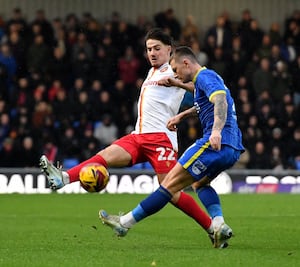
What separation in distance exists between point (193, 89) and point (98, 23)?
49.3 feet

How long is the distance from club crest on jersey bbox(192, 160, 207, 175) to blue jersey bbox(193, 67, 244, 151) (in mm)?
277

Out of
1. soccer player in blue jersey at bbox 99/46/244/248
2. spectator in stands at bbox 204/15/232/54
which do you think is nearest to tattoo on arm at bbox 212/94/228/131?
soccer player in blue jersey at bbox 99/46/244/248

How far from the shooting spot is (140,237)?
11898 mm

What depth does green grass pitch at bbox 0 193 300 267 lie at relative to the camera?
948cm

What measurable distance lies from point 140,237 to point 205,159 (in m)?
1.96

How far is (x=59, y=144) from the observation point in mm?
22531

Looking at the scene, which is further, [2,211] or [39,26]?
[39,26]

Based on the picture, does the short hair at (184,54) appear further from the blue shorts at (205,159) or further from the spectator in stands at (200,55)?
the spectator in stands at (200,55)

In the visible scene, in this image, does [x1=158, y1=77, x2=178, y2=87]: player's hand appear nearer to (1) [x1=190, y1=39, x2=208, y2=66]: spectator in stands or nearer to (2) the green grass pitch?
(2) the green grass pitch

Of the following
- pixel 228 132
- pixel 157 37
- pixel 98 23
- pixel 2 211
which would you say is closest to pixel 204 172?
pixel 228 132

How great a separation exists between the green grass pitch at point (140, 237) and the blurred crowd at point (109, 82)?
13.6ft

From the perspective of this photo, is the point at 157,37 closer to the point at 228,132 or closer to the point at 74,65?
the point at 228,132

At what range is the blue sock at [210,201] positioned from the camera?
10.7 m

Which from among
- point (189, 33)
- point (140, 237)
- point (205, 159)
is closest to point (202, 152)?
point (205, 159)
